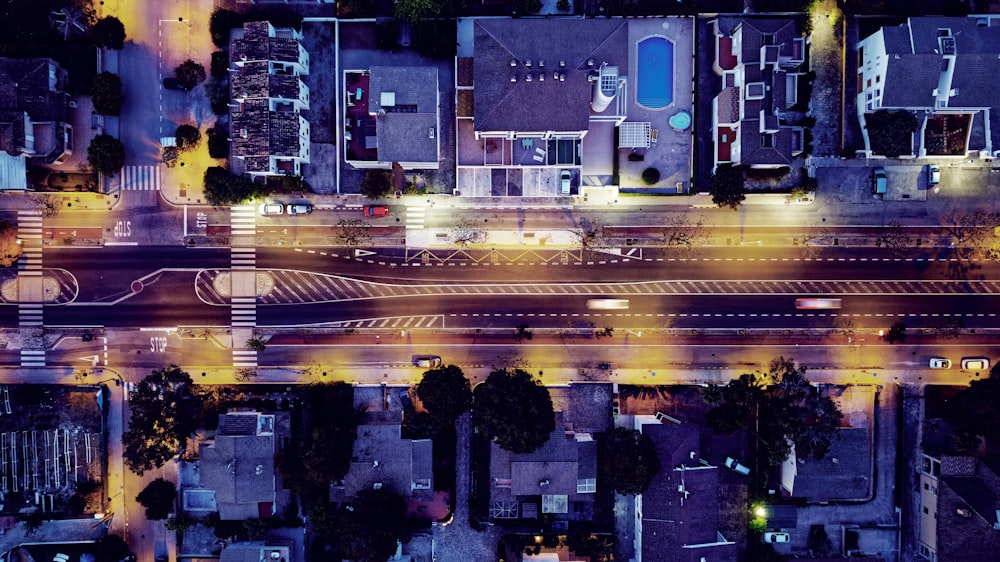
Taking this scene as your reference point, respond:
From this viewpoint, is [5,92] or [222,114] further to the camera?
[222,114]

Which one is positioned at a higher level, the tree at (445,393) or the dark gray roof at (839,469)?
the tree at (445,393)

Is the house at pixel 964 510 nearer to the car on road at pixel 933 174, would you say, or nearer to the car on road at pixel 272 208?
the car on road at pixel 933 174

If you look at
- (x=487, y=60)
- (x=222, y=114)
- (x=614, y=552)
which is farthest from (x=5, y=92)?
Result: (x=614, y=552)

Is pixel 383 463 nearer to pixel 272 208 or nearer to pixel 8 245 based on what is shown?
pixel 272 208

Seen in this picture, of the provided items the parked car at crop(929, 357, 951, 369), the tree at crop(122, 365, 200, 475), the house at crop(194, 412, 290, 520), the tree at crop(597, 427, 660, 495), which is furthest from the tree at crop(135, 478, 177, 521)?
the parked car at crop(929, 357, 951, 369)

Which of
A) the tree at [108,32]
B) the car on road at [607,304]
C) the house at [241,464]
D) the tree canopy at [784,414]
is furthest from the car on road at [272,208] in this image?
the tree canopy at [784,414]

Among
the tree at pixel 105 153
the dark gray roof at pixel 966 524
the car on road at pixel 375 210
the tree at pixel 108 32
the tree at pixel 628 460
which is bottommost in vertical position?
the dark gray roof at pixel 966 524

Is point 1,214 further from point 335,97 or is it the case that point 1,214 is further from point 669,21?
point 669,21
